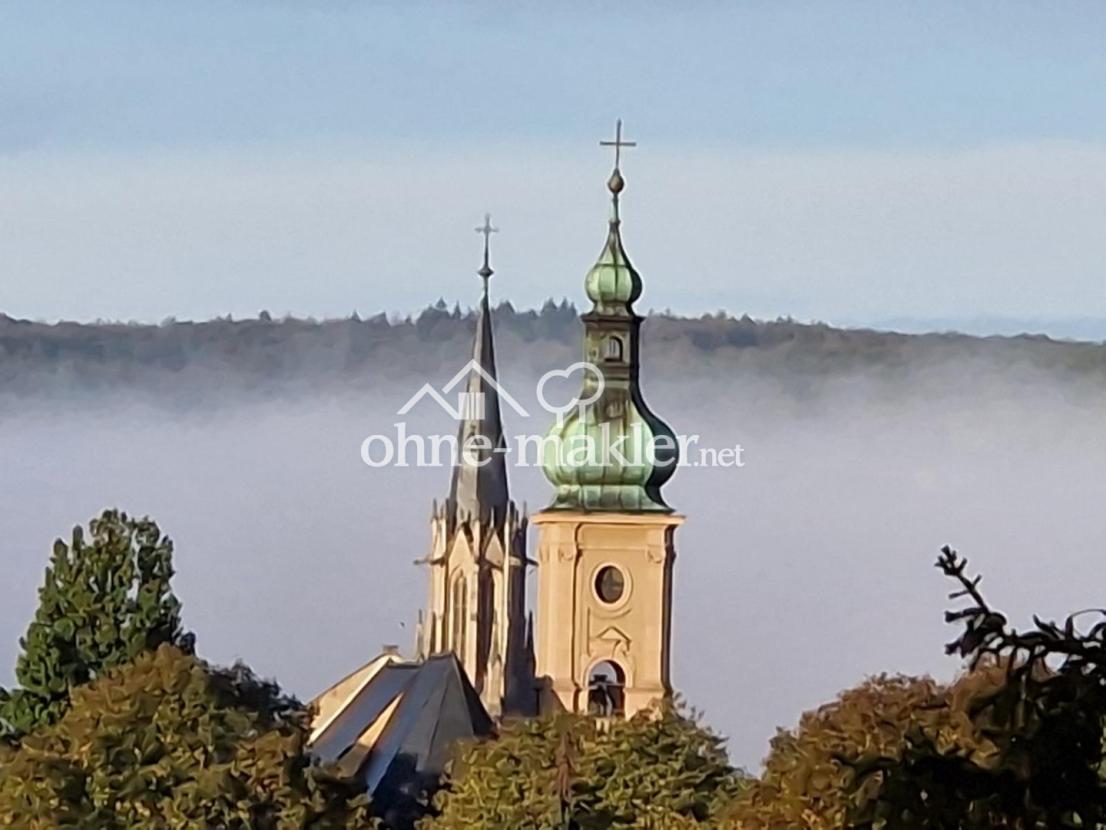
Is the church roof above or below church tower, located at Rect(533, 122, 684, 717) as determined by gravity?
below

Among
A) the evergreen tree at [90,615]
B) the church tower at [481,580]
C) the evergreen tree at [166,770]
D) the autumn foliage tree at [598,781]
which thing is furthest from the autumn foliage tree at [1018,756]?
the church tower at [481,580]

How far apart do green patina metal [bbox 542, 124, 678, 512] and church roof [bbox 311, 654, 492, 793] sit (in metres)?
6.94

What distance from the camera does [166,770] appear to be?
4072 centimetres

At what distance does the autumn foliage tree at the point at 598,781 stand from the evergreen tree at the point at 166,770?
2457 millimetres

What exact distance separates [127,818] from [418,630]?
218 ft

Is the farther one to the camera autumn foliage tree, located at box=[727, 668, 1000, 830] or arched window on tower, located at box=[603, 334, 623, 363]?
arched window on tower, located at box=[603, 334, 623, 363]

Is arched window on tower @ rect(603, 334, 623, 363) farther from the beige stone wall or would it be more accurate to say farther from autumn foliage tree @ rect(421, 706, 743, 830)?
autumn foliage tree @ rect(421, 706, 743, 830)

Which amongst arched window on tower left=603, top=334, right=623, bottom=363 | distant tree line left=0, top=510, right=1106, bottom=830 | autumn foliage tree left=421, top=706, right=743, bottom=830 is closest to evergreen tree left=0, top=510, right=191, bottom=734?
distant tree line left=0, top=510, right=1106, bottom=830

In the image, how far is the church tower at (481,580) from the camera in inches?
4085

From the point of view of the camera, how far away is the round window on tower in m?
89.1

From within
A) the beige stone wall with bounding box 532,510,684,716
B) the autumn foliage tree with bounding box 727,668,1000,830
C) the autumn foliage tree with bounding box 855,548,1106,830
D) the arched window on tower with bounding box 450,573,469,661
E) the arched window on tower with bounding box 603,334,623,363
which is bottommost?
the autumn foliage tree with bounding box 855,548,1106,830

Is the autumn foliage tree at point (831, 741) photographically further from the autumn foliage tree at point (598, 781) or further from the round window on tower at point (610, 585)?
the round window on tower at point (610, 585)

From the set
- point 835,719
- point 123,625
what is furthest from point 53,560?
point 835,719

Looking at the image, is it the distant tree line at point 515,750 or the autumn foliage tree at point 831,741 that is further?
the autumn foliage tree at point 831,741
